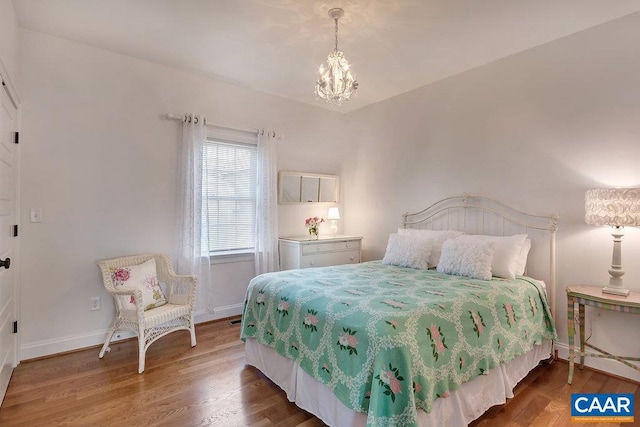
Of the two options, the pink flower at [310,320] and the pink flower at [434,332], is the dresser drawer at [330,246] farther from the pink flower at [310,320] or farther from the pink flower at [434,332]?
the pink flower at [434,332]

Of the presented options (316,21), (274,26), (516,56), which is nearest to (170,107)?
(274,26)

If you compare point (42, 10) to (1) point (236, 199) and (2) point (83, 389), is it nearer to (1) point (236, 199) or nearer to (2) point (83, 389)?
(1) point (236, 199)

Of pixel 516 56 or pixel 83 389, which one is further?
pixel 516 56

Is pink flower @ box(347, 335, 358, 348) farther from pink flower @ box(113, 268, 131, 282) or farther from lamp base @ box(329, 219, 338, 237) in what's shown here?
lamp base @ box(329, 219, 338, 237)

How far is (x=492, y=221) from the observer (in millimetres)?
3162

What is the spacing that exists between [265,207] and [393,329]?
261 cm

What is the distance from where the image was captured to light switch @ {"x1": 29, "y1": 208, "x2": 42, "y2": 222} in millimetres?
2625

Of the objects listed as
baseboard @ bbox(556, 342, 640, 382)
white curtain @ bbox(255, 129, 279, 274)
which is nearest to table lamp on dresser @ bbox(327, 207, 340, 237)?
white curtain @ bbox(255, 129, 279, 274)

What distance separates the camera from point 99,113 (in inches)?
115

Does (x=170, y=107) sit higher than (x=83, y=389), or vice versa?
(x=170, y=107)

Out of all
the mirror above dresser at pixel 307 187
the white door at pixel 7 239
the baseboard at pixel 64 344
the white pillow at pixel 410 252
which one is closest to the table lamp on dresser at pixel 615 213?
the white pillow at pixel 410 252

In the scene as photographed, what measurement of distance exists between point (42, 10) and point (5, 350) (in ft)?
7.97

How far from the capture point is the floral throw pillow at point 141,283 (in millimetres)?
2706

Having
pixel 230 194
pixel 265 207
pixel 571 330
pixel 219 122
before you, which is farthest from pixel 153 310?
pixel 571 330
